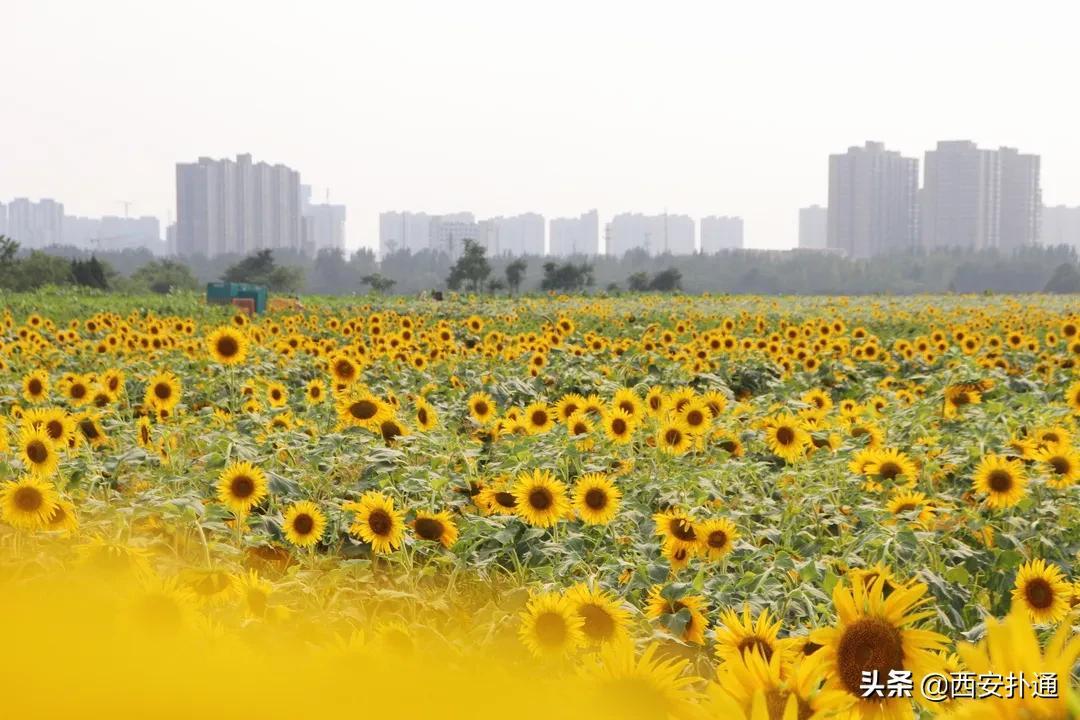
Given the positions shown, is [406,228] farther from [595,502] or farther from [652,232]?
[595,502]

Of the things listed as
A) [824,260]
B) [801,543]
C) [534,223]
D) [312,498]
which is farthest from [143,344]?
[534,223]

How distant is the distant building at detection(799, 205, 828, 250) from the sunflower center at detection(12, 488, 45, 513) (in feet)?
499

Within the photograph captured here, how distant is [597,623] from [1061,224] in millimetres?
170898

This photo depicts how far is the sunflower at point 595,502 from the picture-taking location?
11.3 ft

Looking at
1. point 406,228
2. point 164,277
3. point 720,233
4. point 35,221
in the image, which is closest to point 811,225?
point 720,233

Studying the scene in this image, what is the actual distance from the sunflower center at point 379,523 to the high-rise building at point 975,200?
11328 centimetres

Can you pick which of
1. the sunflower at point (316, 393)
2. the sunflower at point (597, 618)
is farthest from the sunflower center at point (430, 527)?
the sunflower at point (316, 393)

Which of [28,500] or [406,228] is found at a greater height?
[406,228]

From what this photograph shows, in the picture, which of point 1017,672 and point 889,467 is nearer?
point 1017,672

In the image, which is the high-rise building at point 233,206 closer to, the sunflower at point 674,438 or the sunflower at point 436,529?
the sunflower at point 674,438

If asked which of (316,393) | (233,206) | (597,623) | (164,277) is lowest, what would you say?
(597,623)

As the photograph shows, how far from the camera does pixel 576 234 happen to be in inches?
6280

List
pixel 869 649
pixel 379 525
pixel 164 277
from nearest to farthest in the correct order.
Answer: pixel 869 649 → pixel 379 525 → pixel 164 277

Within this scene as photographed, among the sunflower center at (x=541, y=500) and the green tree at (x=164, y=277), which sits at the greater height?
the green tree at (x=164, y=277)
